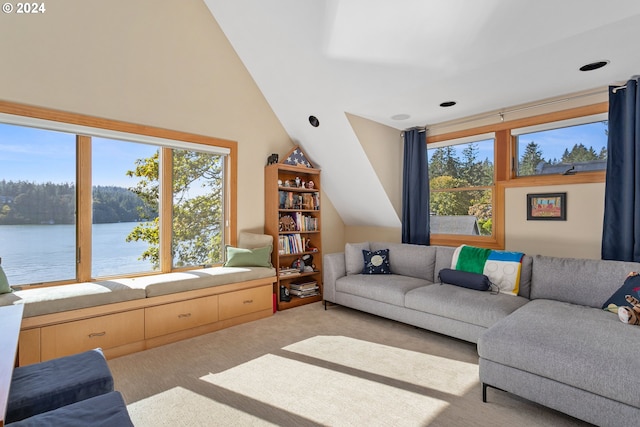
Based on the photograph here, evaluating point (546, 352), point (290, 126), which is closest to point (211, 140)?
point (290, 126)

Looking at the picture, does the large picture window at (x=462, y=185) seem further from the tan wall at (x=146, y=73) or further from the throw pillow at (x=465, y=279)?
the tan wall at (x=146, y=73)

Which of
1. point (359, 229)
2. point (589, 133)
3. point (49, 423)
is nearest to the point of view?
point (49, 423)

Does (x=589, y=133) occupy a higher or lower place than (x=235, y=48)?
lower

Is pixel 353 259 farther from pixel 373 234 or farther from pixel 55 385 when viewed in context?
pixel 55 385

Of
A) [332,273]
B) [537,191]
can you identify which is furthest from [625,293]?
[332,273]

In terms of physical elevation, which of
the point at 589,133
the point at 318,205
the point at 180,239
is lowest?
the point at 180,239

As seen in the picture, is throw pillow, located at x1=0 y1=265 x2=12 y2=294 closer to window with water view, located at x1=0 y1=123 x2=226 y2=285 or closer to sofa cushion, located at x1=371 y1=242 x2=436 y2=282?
window with water view, located at x1=0 y1=123 x2=226 y2=285

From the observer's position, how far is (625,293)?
2.34m

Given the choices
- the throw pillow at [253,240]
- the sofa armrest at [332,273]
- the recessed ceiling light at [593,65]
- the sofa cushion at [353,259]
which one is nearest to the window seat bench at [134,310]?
the throw pillow at [253,240]

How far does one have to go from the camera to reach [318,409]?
1.96m

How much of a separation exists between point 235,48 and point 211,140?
1.16 meters

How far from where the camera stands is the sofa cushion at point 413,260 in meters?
3.79

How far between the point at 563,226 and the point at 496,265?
855 mm

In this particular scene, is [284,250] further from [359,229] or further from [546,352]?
[546,352]
